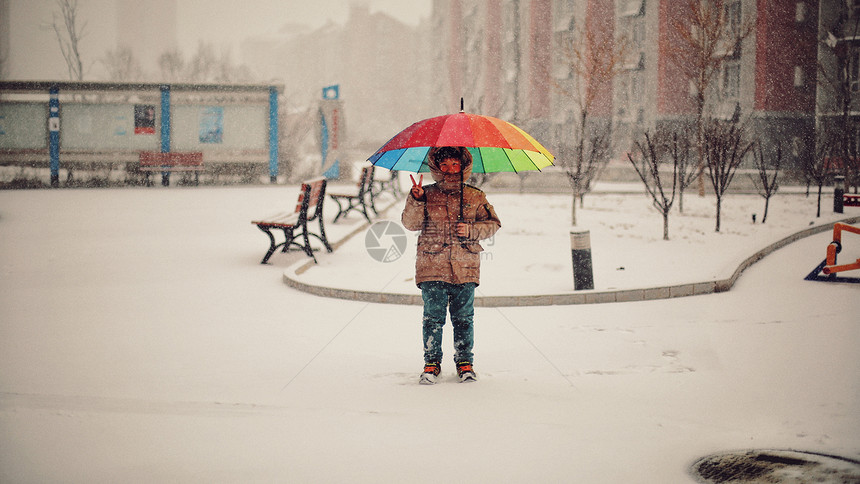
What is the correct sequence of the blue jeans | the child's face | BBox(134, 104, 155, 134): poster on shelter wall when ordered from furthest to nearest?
BBox(134, 104, 155, 134): poster on shelter wall < the blue jeans < the child's face

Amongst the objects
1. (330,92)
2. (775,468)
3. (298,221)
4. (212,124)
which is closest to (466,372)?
(775,468)

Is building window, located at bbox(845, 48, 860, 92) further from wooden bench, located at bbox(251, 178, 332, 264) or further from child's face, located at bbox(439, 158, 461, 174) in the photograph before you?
child's face, located at bbox(439, 158, 461, 174)

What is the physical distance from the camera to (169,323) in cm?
811

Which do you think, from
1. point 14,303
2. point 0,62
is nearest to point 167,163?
point 14,303

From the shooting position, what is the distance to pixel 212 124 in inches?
1303

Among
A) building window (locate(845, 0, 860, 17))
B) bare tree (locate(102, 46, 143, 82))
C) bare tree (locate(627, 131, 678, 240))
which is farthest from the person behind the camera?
bare tree (locate(102, 46, 143, 82))

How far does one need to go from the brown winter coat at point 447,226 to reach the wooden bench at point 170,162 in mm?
27278

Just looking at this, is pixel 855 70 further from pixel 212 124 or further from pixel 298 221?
pixel 298 221

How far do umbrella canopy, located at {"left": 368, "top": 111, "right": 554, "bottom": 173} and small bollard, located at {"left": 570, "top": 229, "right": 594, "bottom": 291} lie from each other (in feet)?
9.59

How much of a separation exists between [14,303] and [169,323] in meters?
2.07

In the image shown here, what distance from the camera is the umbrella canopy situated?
→ 5.83m

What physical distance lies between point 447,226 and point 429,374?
1016 millimetres

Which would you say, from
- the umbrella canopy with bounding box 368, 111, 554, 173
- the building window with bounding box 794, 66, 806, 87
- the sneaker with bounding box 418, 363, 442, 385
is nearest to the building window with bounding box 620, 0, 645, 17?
the building window with bounding box 794, 66, 806, 87

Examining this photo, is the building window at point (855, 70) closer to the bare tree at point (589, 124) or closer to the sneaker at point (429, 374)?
the bare tree at point (589, 124)
